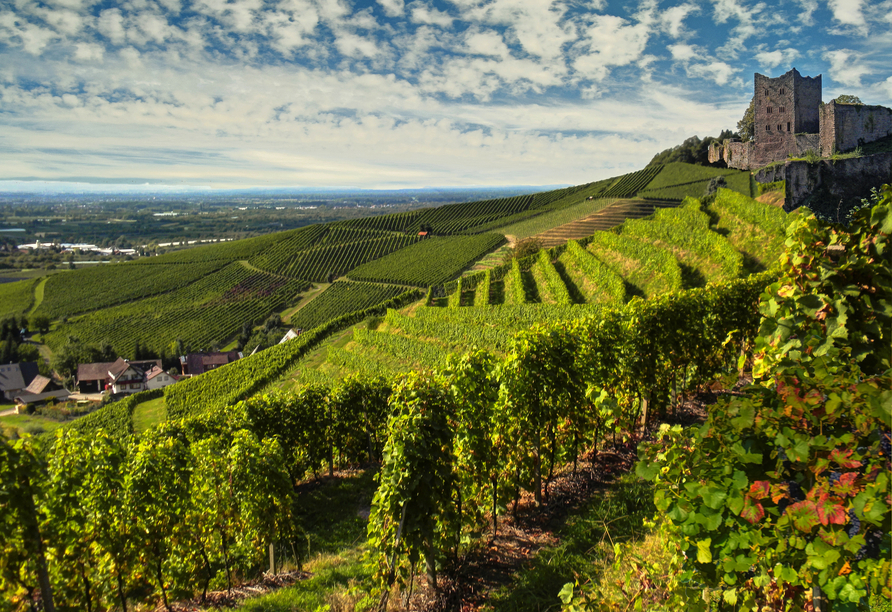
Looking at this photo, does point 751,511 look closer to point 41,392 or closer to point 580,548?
point 580,548

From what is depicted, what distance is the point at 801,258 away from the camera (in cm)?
363

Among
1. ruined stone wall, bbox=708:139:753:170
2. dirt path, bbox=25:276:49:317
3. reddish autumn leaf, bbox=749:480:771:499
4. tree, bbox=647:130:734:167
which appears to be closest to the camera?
reddish autumn leaf, bbox=749:480:771:499

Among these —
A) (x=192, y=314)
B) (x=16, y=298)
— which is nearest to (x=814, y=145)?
(x=192, y=314)

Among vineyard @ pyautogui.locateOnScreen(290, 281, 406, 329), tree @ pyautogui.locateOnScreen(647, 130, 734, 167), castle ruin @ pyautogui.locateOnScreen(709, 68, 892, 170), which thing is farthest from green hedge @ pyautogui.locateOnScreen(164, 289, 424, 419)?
tree @ pyautogui.locateOnScreen(647, 130, 734, 167)

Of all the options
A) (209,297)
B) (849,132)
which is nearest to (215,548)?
(849,132)

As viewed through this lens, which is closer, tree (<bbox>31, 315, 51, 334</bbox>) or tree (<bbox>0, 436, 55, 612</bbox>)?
tree (<bbox>0, 436, 55, 612</bbox>)

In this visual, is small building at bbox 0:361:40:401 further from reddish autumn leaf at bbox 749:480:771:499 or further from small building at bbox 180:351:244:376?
reddish autumn leaf at bbox 749:480:771:499

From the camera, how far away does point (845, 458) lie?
8.08 feet

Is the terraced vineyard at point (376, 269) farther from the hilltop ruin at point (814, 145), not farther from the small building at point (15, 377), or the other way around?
the small building at point (15, 377)

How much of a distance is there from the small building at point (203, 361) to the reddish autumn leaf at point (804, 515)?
7041 cm

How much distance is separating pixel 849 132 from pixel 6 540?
209 feet

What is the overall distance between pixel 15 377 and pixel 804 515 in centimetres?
9574

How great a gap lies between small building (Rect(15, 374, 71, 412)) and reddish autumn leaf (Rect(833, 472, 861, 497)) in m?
85.6

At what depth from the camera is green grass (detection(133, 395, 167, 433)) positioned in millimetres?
41594
